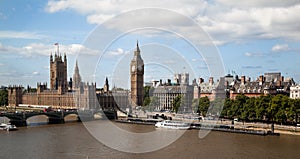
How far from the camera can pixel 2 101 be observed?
4235 inches

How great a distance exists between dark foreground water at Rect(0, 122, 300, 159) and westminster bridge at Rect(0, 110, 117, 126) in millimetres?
9124

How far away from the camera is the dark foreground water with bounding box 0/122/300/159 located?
2844 centimetres

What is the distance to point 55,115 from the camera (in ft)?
180

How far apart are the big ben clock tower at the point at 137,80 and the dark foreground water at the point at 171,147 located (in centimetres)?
4127

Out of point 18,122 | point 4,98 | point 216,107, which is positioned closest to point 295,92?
point 216,107

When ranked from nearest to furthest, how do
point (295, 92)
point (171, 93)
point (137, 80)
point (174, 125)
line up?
point (174, 125) → point (295, 92) → point (171, 93) → point (137, 80)

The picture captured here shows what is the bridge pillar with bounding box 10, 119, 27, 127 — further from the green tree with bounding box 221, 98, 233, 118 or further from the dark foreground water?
the green tree with bounding box 221, 98, 233, 118

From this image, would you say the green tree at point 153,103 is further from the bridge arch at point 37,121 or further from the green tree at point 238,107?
the green tree at point 238,107

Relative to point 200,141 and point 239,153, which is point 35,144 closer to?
point 200,141

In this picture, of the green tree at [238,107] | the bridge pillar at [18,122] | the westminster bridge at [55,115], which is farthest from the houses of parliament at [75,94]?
the green tree at [238,107]

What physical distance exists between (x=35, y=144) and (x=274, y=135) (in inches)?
937

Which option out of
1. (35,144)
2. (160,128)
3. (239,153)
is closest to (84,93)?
(160,128)

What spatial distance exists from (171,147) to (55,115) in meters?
28.0

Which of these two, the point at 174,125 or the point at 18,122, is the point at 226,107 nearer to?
the point at 174,125
